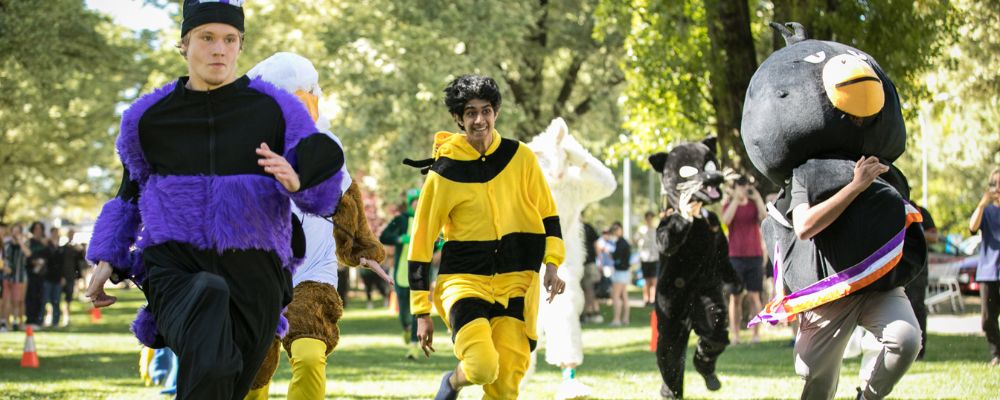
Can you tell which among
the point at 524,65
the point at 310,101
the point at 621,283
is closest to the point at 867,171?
the point at 310,101

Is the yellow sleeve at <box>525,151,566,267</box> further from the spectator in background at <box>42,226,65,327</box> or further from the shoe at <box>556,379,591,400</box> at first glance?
the spectator in background at <box>42,226,65,327</box>

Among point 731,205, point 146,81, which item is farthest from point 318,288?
point 146,81

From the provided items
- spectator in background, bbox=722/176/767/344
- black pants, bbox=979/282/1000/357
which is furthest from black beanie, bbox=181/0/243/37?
spectator in background, bbox=722/176/767/344

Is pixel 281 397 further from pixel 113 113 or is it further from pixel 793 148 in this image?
pixel 113 113

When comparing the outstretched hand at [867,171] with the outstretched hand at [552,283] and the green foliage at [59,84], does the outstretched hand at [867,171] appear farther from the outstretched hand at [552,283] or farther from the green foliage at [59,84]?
the green foliage at [59,84]

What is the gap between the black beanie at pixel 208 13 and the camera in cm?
506

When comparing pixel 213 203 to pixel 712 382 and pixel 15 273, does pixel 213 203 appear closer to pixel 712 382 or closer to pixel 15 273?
pixel 712 382

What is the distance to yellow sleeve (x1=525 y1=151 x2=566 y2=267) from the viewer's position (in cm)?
757

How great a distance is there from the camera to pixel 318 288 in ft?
23.1

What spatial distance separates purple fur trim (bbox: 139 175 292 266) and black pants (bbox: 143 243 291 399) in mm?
46

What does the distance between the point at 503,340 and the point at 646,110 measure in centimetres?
1523

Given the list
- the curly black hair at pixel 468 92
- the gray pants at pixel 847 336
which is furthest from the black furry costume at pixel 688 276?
the gray pants at pixel 847 336

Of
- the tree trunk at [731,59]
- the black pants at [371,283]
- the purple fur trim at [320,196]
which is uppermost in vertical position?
the tree trunk at [731,59]

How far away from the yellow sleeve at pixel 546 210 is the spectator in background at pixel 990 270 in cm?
663
